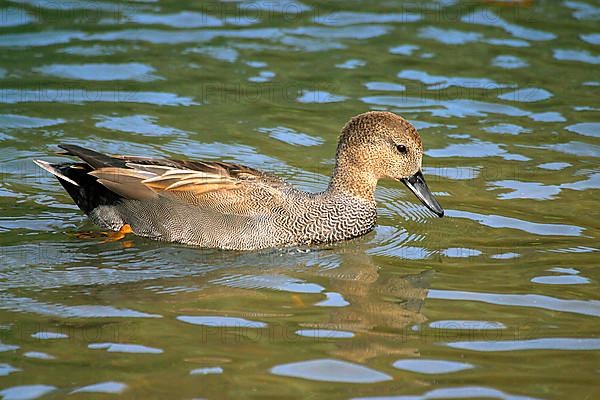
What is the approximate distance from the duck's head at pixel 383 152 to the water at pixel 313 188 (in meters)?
0.42

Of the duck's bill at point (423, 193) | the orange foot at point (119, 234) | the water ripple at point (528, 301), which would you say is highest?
the duck's bill at point (423, 193)

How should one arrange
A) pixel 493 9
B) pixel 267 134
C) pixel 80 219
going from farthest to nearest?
1. pixel 493 9
2. pixel 267 134
3. pixel 80 219

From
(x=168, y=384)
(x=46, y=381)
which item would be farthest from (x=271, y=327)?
(x=46, y=381)

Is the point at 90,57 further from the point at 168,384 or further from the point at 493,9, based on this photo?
the point at 168,384

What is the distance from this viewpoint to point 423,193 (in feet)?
28.4

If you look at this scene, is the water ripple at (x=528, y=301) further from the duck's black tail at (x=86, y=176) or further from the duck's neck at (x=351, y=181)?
the duck's black tail at (x=86, y=176)

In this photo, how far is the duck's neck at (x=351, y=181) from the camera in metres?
8.71

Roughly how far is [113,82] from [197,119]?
4.64ft

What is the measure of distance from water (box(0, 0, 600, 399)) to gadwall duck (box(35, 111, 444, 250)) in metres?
0.17

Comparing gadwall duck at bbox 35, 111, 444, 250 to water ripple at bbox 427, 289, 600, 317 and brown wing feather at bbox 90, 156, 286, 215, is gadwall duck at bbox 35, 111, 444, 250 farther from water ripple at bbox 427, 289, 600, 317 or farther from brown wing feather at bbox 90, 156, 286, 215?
water ripple at bbox 427, 289, 600, 317

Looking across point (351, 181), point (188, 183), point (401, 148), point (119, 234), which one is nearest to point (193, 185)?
point (188, 183)

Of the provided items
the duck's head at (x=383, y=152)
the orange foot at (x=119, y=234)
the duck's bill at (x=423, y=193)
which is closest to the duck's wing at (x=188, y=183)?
the orange foot at (x=119, y=234)

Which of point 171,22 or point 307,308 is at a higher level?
point 171,22

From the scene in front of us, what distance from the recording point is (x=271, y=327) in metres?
6.64
